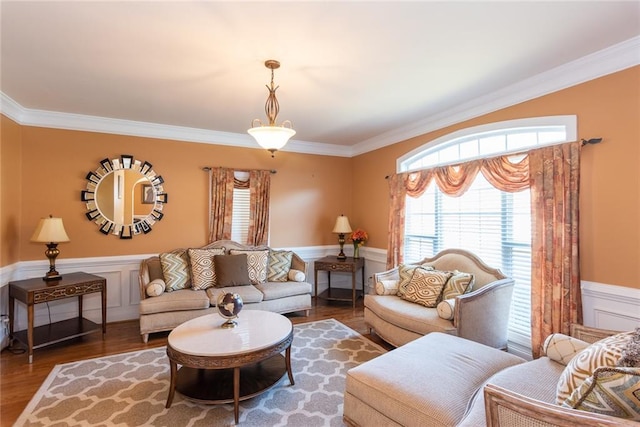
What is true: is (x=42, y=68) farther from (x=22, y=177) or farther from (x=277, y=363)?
(x=277, y=363)

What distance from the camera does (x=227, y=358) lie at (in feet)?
7.52

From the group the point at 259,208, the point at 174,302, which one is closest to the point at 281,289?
the point at 174,302

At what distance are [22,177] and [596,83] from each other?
6253 mm

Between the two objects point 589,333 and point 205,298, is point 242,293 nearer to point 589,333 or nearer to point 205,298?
point 205,298

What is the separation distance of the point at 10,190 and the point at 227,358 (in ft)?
11.5

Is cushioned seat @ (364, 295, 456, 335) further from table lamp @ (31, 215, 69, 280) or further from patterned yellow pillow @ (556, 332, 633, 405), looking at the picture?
table lamp @ (31, 215, 69, 280)

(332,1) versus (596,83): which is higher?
(332,1)

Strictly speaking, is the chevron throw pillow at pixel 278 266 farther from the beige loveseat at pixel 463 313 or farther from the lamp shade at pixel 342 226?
the beige loveseat at pixel 463 313

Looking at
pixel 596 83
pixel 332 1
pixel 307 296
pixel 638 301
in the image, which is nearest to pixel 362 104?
pixel 332 1

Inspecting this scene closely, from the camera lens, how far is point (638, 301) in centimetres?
242

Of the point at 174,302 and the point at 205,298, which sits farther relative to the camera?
the point at 205,298

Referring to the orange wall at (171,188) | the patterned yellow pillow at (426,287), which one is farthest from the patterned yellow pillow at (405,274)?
the orange wall at (171,188)

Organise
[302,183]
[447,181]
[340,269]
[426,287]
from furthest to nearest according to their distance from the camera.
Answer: [302,183], [340,269], [447,181], [426,287]

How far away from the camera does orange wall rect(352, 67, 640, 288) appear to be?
2457 millimetres
